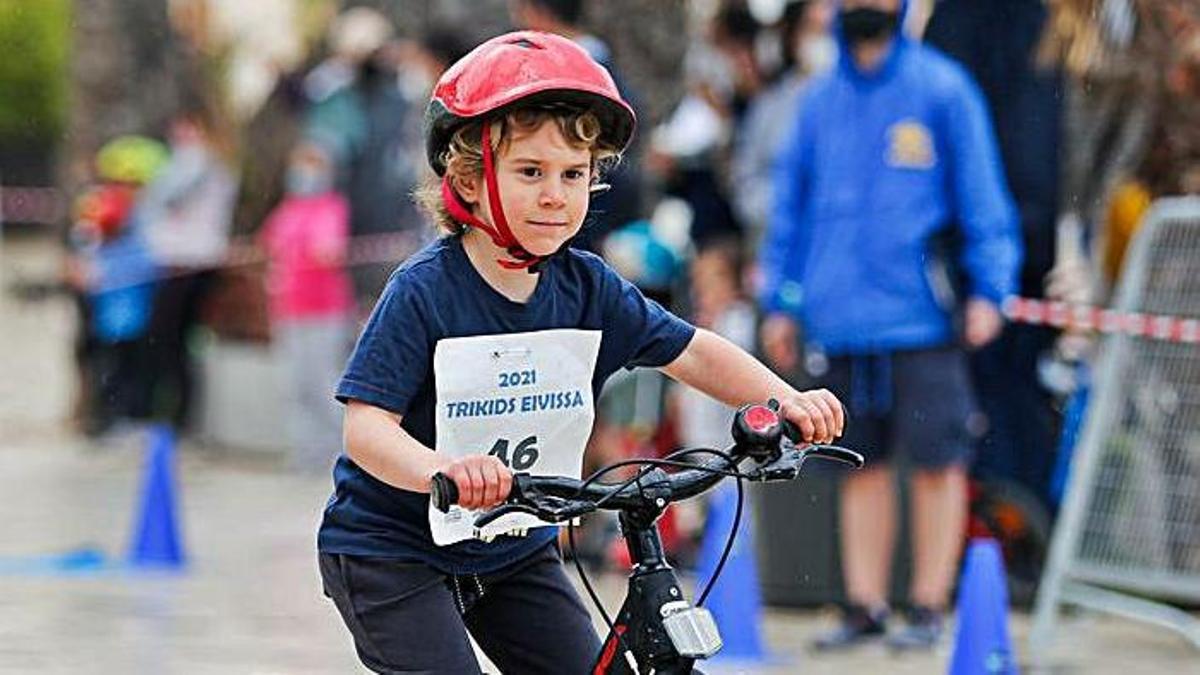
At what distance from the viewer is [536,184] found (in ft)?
15.9

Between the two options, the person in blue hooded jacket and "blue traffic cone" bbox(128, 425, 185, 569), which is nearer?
the person in blue hooded jacket

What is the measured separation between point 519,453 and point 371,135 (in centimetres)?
1024

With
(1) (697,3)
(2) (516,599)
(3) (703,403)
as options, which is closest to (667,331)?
(2) (516,599)

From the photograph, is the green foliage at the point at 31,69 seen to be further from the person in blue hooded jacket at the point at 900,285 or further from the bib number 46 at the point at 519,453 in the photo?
the bib number 46 at the point at 519,453

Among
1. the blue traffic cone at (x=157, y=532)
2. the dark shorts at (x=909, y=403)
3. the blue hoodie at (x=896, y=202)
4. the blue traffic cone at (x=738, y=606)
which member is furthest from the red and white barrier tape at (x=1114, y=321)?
the blue traffic cone at (x=157, y=532)

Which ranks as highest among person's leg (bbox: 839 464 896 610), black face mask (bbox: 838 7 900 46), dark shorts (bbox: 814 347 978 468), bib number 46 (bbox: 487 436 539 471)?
black face mask (bbox: 838 7 900 46)

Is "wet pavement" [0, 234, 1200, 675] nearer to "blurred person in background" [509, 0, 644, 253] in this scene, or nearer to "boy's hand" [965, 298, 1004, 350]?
"boy's hand" [965, 298, 1004, 350]

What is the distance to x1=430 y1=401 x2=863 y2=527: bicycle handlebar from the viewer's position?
14.5 feet

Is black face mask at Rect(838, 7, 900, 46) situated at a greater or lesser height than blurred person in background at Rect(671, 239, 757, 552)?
greater

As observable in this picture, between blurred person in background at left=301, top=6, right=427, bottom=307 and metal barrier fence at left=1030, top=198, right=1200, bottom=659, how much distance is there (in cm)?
605

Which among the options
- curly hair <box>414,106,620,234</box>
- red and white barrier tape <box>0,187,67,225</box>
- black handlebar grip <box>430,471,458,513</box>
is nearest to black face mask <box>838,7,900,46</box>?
curly hair <box>414,106,620,234</box>

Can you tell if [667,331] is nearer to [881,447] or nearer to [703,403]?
[881,447]

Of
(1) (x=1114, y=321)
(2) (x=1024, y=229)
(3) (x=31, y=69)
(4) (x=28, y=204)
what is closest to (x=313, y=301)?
(2) (x=1024, y=229)

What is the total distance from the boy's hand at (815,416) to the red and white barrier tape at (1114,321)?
13.9 ft
